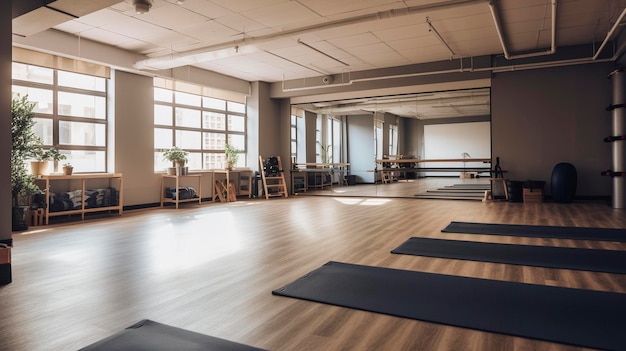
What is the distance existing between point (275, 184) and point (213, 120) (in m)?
2.31

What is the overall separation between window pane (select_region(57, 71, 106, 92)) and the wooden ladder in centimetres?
401

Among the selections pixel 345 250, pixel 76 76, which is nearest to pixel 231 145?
pixel 76 76

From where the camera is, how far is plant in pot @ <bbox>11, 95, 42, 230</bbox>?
5340 mm

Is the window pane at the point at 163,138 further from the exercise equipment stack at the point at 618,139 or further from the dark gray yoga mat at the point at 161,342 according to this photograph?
the exercise equipment stack at the point at 618,139

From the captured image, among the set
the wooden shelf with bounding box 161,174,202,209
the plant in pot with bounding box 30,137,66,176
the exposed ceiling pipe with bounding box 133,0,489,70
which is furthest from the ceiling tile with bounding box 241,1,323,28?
the wooden shelf with bounding box 161,174,202,209

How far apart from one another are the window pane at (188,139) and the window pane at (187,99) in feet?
2.10

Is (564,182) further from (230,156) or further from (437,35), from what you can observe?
(230,156)

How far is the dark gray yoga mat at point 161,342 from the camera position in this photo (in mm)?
1814

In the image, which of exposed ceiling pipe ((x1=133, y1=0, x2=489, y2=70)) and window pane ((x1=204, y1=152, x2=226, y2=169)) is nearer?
exposed ceiling pipe ((x1=133, y1=0, x2=489, y2=70))

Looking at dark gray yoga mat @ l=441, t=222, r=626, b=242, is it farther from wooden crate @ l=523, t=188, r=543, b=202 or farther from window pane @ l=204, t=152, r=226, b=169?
window pane @ l=204, t=152, r=226, b=169

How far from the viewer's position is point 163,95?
27.7 ft

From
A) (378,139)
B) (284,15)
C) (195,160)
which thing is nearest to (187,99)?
(195,160)

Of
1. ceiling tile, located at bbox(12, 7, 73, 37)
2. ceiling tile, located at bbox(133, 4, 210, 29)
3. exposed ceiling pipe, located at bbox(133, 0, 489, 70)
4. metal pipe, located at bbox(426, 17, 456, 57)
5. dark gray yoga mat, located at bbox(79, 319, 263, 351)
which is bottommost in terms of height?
dark gray yoga mat, located at bbox(79, 319, 263, 351)

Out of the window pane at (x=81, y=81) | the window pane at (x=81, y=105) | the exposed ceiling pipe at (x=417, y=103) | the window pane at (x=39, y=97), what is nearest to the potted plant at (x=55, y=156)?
the window pane at (x=39, y=97)
